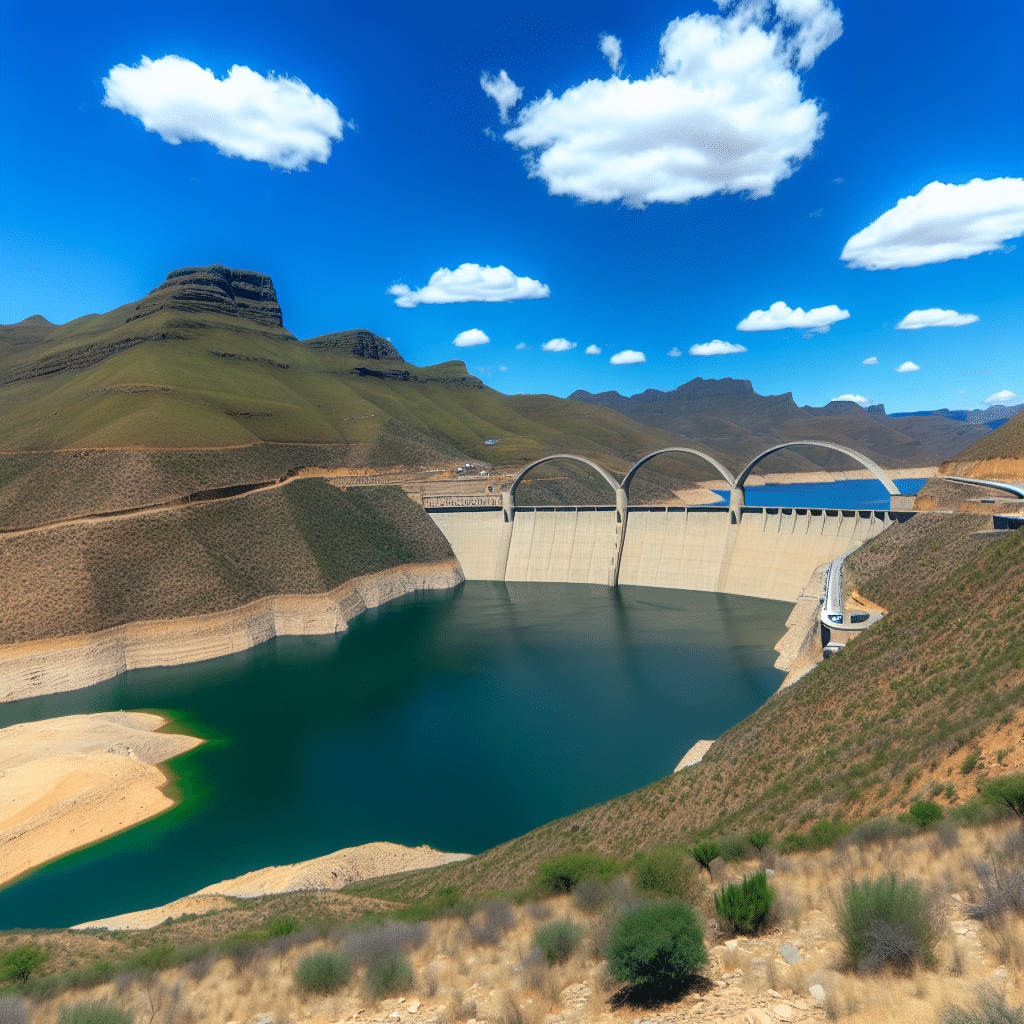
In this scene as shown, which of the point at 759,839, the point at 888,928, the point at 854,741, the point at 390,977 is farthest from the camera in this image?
the point at 854,741

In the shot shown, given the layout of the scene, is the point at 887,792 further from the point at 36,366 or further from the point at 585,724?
the point at 36,366

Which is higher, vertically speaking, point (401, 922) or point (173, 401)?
point (173, 401)

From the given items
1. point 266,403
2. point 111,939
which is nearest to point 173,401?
point 266,403

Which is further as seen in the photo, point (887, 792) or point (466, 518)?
point (466, 518)

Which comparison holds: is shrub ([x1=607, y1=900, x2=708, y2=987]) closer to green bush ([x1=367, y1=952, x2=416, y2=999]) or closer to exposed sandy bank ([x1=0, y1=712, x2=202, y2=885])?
green bush ([x1=367, y1=952, x2=416, y2=999])

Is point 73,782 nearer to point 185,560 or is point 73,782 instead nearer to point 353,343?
point 185,560

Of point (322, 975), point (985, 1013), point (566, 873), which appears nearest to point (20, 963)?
point (322, 975)

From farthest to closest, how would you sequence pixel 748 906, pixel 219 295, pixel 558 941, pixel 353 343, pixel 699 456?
pixel 353 343, pixel 219 295, pixel 699 456, pixel 558 941, pixel 748 906

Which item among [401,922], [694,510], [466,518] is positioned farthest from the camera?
[466,518]

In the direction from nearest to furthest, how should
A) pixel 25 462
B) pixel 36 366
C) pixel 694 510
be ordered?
pixel 694 510
pixel 25 462
pixel 36 366
